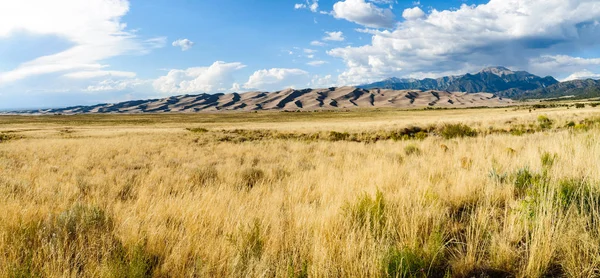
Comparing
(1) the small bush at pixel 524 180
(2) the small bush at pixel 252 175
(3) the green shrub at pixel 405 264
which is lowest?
(2) the small bush at pixel 252 175

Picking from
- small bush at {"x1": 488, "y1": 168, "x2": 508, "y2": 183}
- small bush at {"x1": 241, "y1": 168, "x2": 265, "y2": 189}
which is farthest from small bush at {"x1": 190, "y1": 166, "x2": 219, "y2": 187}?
small bush at {"x1": 488, "y1": 168, "x2": 508, "y2": 183}

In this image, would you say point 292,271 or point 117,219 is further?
point 117,219

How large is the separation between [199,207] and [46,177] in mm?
6201

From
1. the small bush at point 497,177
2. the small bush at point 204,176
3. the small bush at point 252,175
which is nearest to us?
the small bush at point 497,177

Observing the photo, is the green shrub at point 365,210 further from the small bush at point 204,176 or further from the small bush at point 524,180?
the small bush at point 204,176

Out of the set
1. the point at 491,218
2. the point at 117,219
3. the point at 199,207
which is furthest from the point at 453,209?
the point at 117,219

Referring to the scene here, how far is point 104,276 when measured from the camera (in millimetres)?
2498

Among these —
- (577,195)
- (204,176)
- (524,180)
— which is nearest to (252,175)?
(204,176)

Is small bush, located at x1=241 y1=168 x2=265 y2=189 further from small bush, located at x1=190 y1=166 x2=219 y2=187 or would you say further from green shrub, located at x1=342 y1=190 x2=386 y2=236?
green shrub, located at x1=342 y1=190 x2=386 y2=236

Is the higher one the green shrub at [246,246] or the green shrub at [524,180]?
the green shrub at [524,180]

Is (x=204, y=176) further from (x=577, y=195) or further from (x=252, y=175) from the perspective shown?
(x=577, y=195)

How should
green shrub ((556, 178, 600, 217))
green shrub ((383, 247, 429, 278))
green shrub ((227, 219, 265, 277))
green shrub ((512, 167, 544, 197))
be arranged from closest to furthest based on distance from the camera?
green shrub ((383, 247, 429, 278)), green shrub ((227, 219, 265, 277)), green shrub ((556, 178, 600, 217)), green shrub ((512, 167, 544, 197))

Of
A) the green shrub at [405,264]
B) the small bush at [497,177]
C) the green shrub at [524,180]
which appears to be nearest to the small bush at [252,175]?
the small bush at [497,177]

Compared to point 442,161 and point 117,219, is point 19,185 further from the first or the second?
point 442,161
